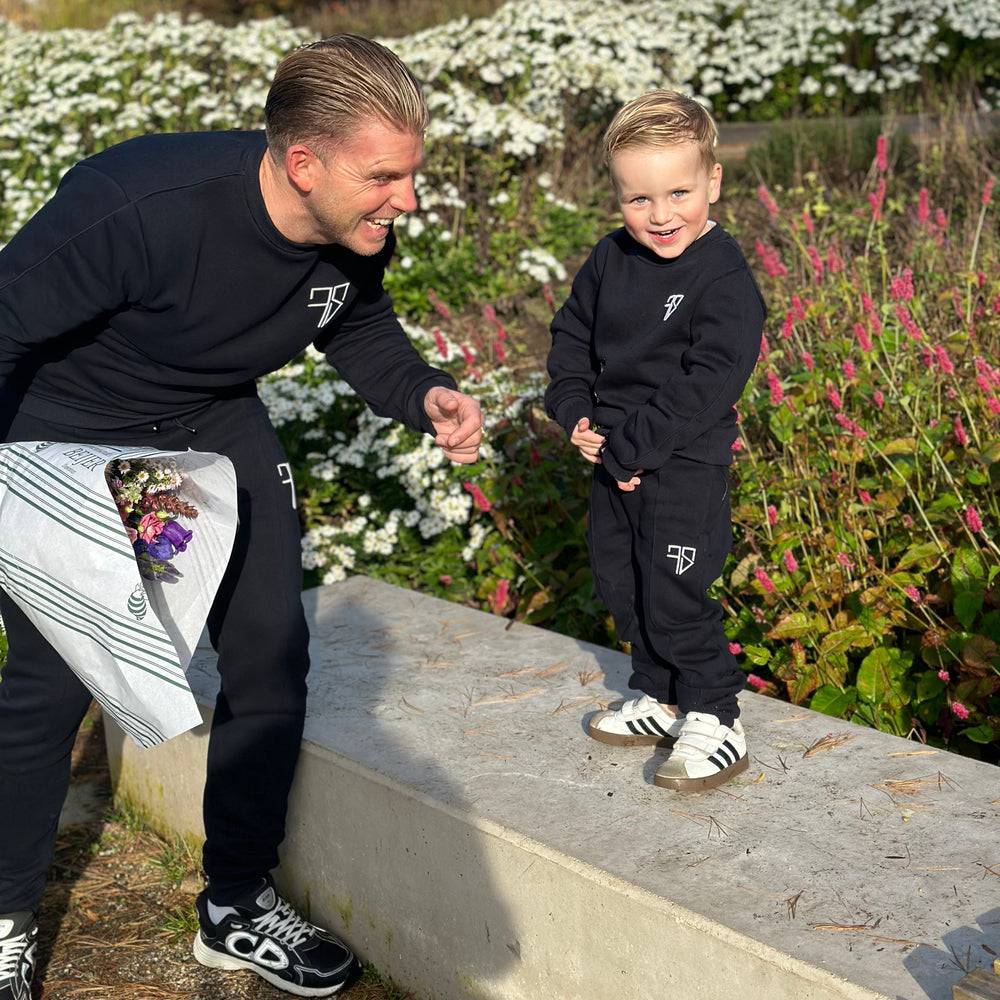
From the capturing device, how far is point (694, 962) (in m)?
2.06

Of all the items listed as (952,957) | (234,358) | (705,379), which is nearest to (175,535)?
(234,358)

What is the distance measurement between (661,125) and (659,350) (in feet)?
1.49

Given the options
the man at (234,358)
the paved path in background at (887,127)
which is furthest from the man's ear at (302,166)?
the paved path in background at (887,127)

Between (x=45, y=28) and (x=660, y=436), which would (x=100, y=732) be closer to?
(x=660, y=436)

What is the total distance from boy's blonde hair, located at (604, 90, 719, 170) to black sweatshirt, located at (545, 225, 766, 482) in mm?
217

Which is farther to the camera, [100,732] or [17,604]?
[100,732]

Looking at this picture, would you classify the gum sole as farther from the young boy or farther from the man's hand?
the man's hand

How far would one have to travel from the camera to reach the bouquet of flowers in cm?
236

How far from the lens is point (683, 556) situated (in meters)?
2.54

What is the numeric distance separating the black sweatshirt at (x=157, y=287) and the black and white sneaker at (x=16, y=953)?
1080 millimetres

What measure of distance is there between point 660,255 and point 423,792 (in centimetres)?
124

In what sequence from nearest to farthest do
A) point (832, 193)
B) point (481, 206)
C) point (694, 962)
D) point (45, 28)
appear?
point (694, 962)
point (832, 193)
point (481, 206)
point (45, 28)

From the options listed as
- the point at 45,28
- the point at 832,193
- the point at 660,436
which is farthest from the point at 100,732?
the point at 45,28

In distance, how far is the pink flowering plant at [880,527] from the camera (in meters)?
3.05
